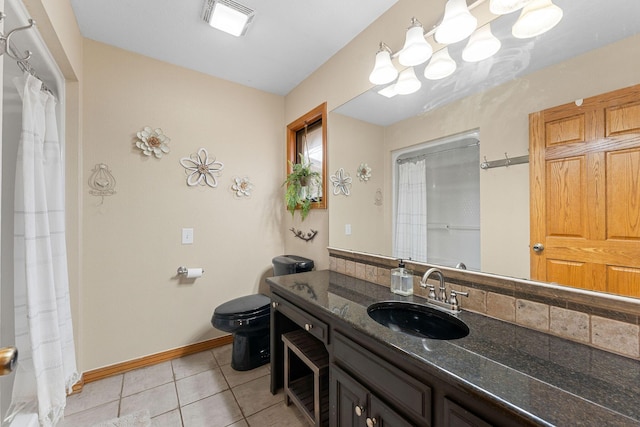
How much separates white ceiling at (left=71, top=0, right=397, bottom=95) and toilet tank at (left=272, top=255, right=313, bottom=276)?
174cm

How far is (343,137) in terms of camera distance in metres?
2.03

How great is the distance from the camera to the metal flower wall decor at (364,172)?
187 centimetres

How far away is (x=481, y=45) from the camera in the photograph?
47.6 inches

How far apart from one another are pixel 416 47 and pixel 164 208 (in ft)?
7.25

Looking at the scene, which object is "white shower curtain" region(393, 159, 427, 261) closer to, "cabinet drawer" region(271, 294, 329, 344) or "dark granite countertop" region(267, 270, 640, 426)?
"dark granite countertop" region(267, 270, 640, 426)

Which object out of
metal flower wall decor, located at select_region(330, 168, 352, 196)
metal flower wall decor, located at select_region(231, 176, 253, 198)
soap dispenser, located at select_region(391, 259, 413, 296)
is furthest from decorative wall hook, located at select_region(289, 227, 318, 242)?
soap dispenser, located at select_region(391, 259, 413, 296)

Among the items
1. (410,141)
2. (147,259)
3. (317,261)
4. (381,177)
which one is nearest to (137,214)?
(147,259)

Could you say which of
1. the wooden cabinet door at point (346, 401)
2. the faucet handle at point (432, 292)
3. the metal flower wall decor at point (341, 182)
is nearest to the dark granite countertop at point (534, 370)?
the faucet handle at point (432, 292)

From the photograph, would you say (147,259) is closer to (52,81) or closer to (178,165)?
(178,165)

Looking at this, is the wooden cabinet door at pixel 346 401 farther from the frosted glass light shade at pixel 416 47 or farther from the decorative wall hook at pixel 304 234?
the frosted glass light shade at pixel 416 47

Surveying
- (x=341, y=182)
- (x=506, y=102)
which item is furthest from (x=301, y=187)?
(x=506, y=102)

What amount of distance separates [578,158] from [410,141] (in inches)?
31.9

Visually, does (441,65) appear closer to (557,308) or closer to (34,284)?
(557,308)

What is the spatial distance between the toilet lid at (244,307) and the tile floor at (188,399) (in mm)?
486
